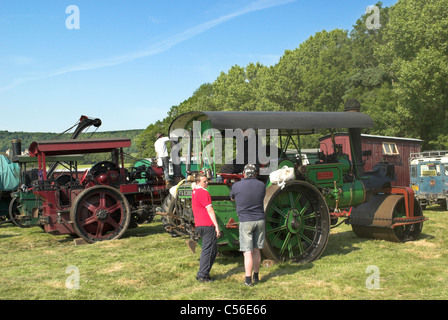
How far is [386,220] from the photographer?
26.2ft

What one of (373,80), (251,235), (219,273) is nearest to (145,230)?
(219,273)

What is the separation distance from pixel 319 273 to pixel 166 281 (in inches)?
83.0

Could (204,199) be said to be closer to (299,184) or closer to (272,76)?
(299,184)

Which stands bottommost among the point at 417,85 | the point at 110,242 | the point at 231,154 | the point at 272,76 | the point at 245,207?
the point at 110,242

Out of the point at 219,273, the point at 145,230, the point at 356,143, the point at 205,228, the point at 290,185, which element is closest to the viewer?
the point at 205,228

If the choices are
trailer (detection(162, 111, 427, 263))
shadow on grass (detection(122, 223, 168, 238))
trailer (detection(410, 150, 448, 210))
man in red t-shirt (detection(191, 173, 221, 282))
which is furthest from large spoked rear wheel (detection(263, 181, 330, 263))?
trailer (detection(410, 150, 448, 210))

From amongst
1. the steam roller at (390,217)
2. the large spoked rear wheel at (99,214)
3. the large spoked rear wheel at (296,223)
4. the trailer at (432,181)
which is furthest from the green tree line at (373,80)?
the large spoked rear wheel at (99,214)

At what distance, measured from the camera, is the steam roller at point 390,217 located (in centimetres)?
806

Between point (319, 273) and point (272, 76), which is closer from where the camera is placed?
point (319, 273)

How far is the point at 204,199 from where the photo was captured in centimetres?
572

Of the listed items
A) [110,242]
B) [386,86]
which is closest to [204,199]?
[110,242]

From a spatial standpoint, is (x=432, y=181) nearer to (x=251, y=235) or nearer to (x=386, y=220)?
(x=386, y=220)

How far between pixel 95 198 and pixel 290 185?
4.89m

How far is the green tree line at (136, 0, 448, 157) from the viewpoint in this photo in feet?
76.2
